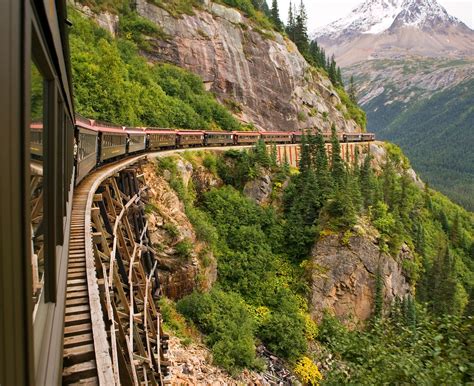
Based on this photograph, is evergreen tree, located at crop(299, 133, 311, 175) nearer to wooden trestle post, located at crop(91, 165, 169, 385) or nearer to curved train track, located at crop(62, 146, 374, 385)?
wooden trestle post, located at crop(91, 165, 169, 385)

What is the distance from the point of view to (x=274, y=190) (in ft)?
87.0

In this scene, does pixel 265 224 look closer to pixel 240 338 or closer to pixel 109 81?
pixel 240 338

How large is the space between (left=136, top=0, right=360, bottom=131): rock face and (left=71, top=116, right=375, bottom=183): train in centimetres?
873

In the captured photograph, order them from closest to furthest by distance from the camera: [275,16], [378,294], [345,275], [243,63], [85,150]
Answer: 1. [85,150]
2. [345,275]
3. [378,294]
4. [243,63]
5. [275,16]

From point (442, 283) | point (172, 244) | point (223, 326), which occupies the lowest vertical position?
point (442, 283)

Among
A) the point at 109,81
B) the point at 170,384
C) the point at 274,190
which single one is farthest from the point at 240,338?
the point at 109,81

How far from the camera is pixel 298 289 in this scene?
22578mm

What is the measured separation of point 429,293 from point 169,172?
3007 centimetres

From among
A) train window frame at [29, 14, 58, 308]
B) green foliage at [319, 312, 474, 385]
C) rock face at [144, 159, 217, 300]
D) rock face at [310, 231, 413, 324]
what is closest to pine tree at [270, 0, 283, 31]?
rock face at [310, 231, 413, 324]

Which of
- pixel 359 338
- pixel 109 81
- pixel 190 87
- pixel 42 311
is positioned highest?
pixel 190 87

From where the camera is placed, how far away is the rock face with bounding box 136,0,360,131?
42531 millimetres

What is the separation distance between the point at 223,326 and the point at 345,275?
1103 centimetres

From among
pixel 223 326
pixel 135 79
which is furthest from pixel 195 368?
pixel 135 79

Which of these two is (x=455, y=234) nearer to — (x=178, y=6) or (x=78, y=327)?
(x=178, y=6)
